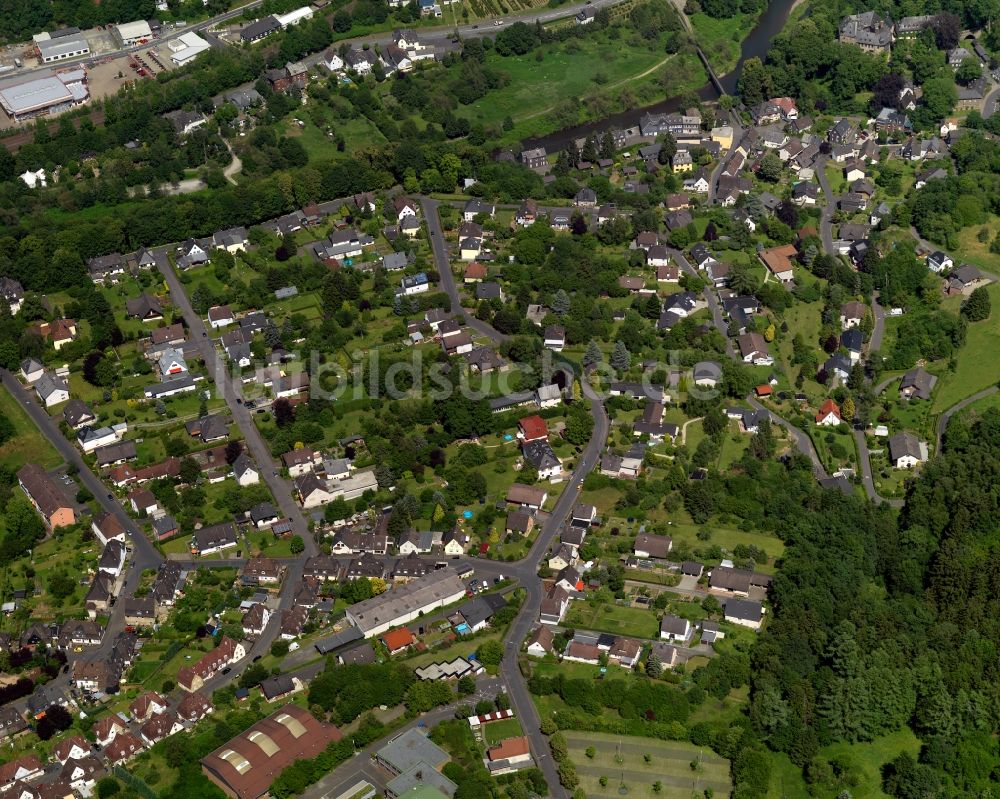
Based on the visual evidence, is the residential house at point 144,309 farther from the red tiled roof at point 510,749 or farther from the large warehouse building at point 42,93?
the red tiled roof at point 510,749

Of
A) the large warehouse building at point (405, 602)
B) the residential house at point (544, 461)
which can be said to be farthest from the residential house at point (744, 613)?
the residential house at point (544, 461)

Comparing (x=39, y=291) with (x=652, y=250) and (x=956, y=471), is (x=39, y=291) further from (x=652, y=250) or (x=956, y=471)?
(x=956, y=471)

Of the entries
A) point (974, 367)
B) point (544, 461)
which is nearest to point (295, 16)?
point (544, 461)

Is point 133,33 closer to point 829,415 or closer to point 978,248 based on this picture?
point 978,248

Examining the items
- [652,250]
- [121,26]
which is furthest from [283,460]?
[121,26]

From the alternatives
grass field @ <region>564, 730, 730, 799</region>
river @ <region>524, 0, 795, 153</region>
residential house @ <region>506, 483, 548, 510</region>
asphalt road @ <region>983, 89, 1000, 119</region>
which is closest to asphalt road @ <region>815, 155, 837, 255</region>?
asphalt road @ <region>983, 89, 1000, 119</region>

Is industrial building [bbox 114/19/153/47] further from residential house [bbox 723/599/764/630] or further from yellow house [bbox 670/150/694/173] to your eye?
residential house [bbox 723/599/764/630]
